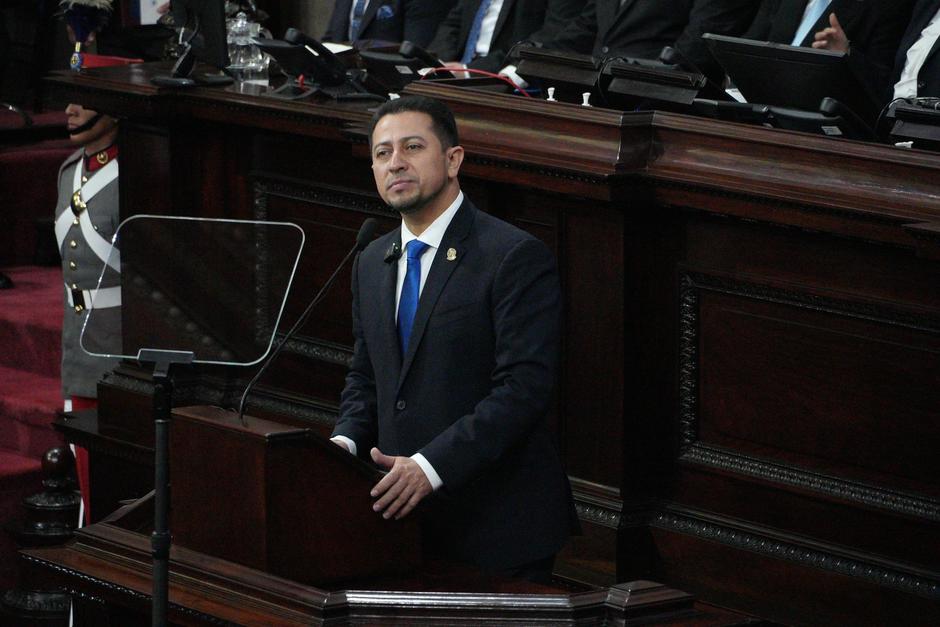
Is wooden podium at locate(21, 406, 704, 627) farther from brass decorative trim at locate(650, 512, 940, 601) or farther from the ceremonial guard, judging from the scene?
the ceremonial guard

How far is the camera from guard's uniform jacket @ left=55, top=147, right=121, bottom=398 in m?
4.64

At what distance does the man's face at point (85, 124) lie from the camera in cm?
472

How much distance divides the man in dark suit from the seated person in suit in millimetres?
1948

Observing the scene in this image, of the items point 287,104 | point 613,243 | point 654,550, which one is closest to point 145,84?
point 287,104

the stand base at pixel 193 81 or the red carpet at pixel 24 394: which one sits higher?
the stand base at pixel 193 81

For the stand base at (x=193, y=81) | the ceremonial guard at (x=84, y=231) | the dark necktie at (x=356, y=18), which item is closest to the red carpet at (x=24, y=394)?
the ceremonial guard at (x=84, y=231)

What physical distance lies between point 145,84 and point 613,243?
5.64 feet

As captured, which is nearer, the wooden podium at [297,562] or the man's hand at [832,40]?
the wooden podium at [297,562]

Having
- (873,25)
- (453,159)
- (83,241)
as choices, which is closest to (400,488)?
(453,159)

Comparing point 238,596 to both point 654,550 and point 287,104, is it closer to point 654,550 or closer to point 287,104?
point 654,550

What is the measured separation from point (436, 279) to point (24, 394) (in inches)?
119

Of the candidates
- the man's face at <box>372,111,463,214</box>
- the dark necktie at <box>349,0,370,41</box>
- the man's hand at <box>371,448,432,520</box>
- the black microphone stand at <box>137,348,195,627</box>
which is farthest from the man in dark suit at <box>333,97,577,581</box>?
the dark necktie at <box>349,0,370,41</box>

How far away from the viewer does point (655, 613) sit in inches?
90.4

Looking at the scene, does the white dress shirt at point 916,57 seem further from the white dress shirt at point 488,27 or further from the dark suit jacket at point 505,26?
the white dress shirt at point 488,27
